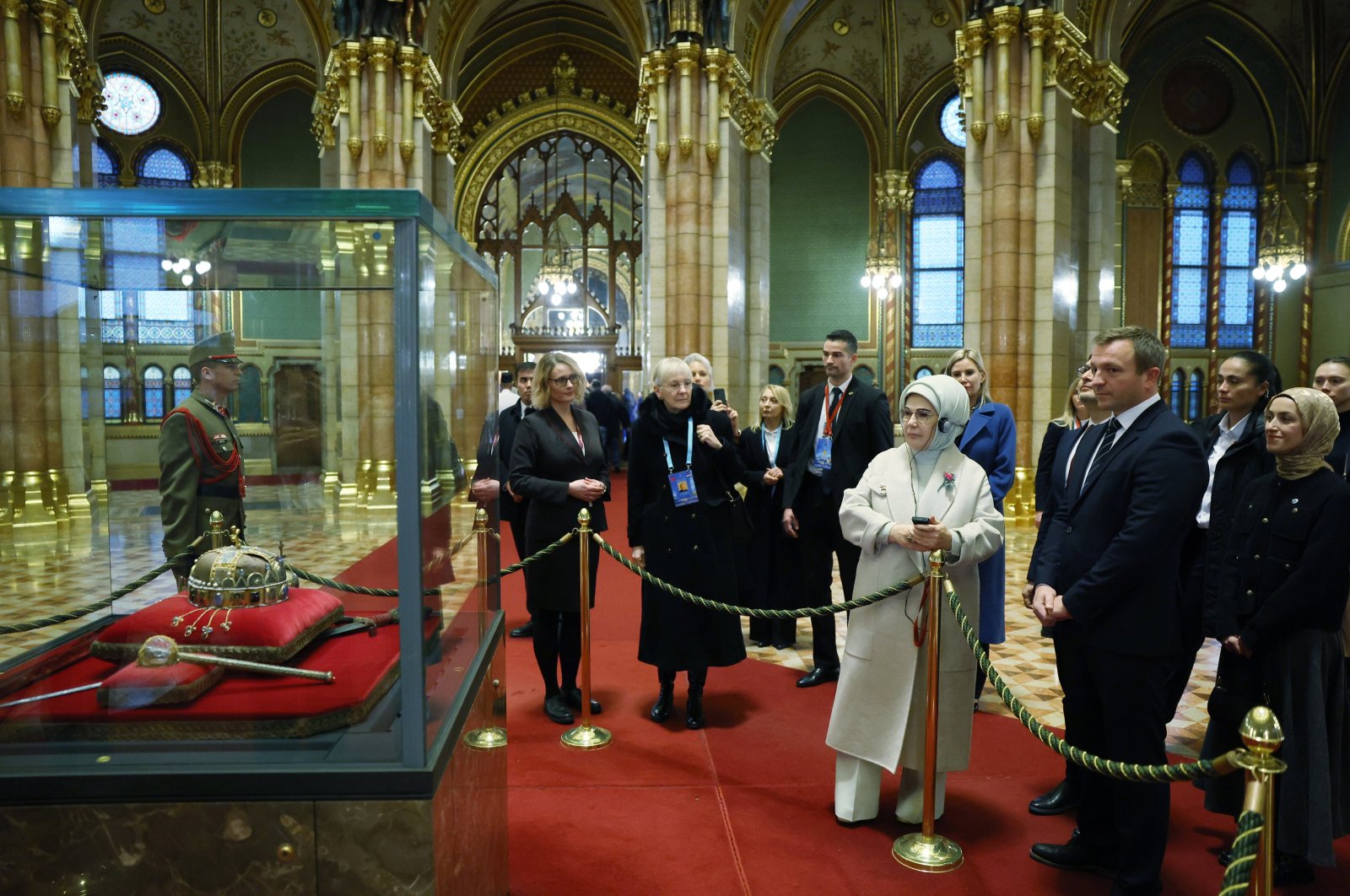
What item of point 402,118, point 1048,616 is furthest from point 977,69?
point 1048,616

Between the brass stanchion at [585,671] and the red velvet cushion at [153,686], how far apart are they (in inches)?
96.5

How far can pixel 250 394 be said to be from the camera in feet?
8.75

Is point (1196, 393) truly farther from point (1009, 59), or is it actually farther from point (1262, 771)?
point (1262, 771)

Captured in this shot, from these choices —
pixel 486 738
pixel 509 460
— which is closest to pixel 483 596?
pixel 486 738

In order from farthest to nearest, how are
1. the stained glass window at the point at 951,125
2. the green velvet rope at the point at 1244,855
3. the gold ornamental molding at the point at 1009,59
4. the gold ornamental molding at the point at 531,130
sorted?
the gold ornamental molding at the point at 531,130, the stained glass window at the point at 951,125, the gold ornamental molding at the point at 1009,59, the green velvet rope at the point at 1244,855

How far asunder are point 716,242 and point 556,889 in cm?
1068

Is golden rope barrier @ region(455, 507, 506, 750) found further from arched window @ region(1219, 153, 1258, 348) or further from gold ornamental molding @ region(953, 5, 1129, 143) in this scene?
arched window @ region(1219, 153, 1258, 348)

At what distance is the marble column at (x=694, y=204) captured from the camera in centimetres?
1260

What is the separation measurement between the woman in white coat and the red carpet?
32 centimetres

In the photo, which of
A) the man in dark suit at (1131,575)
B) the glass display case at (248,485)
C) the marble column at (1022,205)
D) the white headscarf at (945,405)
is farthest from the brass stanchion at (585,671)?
the marble column at (1022,205)

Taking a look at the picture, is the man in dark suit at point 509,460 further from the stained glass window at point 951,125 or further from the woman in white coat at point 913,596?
the stained glass window at point 951,125

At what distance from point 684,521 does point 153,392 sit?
252 cm

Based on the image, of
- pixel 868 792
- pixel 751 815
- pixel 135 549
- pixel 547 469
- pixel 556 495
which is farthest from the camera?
pixel 547 469

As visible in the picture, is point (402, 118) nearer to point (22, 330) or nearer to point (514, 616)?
point (514, 616)
